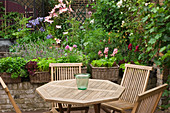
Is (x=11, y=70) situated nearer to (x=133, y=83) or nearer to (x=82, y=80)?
(x=82, y=80)

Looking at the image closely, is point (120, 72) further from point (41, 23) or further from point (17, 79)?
point (41, 23)

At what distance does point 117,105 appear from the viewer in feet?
10.6

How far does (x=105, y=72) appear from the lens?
178 inches

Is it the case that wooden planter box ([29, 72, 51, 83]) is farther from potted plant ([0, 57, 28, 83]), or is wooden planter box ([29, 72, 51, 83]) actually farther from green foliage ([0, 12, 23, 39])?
green foliage ([0, 12, 23, 39])

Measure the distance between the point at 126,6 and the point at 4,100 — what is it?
127 inches

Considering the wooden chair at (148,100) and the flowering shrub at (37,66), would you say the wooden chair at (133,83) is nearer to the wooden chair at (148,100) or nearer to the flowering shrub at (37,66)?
the wooden chair at (148,100)

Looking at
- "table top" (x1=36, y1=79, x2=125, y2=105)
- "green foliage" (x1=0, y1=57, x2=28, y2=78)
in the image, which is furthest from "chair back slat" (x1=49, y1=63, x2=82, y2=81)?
"green foliage" (x1=0, y1=57, x2=28, y2=78)

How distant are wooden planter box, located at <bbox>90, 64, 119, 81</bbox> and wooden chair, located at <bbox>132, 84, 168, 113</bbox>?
2280 mm

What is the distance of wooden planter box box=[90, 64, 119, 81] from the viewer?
14.7 ft

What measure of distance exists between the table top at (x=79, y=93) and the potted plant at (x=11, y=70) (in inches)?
57.3

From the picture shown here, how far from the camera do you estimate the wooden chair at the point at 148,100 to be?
1995mm

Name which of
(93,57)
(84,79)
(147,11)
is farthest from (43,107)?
(147,11)

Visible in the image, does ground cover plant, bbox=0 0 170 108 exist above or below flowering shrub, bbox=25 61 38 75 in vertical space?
above

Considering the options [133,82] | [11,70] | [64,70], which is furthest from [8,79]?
[133,82]
